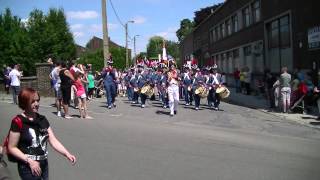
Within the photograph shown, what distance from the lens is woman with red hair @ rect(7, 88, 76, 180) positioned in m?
4.80

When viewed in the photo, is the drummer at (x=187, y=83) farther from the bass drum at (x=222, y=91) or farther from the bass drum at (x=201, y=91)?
the bass drum at (x=222, y=91)

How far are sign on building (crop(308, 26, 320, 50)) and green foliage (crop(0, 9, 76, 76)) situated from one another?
2954cm

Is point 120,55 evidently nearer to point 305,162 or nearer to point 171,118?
point 171,118

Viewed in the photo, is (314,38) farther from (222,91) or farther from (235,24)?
(235,24)

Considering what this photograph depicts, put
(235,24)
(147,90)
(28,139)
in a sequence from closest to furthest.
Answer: (28,139) < (147,90) < (235,24)

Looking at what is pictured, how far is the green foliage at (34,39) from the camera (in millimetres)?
48719

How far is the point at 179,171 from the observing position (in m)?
7.91

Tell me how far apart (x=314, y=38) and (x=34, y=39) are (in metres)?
35.3

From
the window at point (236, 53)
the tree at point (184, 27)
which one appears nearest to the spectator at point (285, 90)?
the window at point (236, 53)

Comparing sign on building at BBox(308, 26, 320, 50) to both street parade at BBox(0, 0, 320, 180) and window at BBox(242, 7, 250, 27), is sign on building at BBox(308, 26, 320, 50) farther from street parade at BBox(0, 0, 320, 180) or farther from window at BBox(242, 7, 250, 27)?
window at BBox(242, 7, 250, 27)

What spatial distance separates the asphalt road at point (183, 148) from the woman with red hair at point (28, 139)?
269 cm

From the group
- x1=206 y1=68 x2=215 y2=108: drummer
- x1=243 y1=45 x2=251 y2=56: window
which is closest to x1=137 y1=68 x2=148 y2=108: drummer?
x1=206 y1=68 x2=215 y2=108: drummer

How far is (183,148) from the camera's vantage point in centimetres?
999

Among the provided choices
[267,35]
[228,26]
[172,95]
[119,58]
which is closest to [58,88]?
[172,95]
